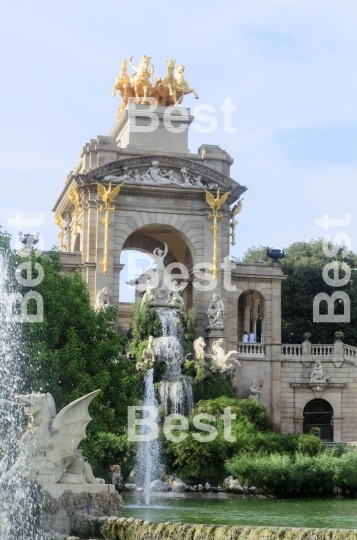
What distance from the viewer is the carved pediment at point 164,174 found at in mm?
53812

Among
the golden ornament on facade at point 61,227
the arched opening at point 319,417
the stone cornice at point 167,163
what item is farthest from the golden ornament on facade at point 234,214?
the golden ornament on facade at point 61,227

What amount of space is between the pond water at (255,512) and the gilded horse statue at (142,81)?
80.6ft

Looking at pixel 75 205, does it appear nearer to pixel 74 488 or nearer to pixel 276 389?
pixel 276 389

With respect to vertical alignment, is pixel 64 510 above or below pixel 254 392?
below

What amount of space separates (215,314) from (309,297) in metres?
15.7

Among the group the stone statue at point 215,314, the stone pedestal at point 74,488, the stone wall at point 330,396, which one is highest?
the stone statue at point 215,314

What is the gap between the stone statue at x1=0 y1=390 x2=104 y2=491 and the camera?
22578 mm

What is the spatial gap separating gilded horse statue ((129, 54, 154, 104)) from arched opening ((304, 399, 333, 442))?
16451 mm

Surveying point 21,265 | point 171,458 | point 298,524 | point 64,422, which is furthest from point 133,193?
point 64,422

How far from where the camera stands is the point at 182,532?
21.2 meters

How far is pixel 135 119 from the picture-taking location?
57.1 metres

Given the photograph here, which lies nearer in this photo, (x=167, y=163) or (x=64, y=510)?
(x=64, y=510)

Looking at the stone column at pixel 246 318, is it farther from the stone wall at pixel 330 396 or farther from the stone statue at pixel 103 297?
the stone statue at pixel 103 297

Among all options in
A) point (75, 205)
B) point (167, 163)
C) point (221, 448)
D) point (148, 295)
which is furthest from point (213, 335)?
point (221, 448)
